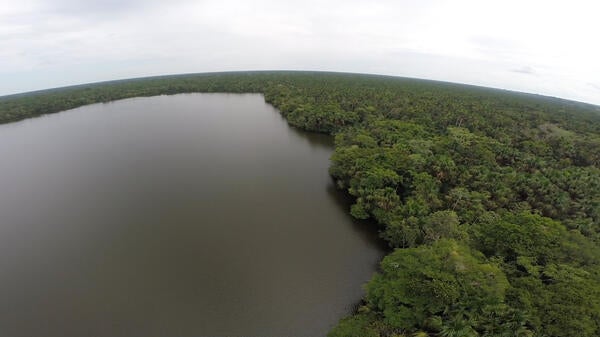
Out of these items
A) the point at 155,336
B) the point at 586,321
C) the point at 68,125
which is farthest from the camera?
the point at 68,125

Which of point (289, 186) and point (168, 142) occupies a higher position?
point (168, 142)

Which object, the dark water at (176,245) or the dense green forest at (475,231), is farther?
the dark water at (176,245)

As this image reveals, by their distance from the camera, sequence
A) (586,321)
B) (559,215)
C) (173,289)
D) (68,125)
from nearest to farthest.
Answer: (586,321)
(173,289)
(559,215)
(68,125)

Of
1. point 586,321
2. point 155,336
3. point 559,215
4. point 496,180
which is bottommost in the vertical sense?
point 155,336

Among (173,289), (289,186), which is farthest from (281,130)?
(173,289)

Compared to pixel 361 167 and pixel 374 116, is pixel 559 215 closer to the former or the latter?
pixel 361 167

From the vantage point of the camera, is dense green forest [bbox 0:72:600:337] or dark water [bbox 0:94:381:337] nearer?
dense green forest [bbox 0:72:600:337]

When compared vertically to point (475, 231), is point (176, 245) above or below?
below

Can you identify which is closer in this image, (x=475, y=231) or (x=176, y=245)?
(x=475, y=231)
